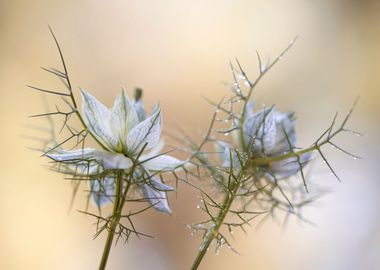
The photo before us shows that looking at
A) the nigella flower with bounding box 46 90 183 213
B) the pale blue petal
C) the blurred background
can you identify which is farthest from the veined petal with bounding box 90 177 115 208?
the blurred background

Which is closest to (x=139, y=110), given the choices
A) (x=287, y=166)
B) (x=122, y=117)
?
(x=122, y=117)

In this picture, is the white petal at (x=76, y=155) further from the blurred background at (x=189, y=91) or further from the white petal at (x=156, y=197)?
the blurred background at (x=189, y=91)

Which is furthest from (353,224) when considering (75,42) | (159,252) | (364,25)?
(75,42)

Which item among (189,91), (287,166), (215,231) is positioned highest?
(189,91)

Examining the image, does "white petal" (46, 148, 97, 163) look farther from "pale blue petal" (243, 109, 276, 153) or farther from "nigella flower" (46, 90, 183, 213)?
"pale blue petal" (243, 109, 276, 153)

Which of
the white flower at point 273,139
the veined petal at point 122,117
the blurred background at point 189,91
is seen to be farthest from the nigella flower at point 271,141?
the blurred background at point 189,91

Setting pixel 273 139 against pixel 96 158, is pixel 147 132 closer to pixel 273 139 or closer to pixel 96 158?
pixel 96 158
